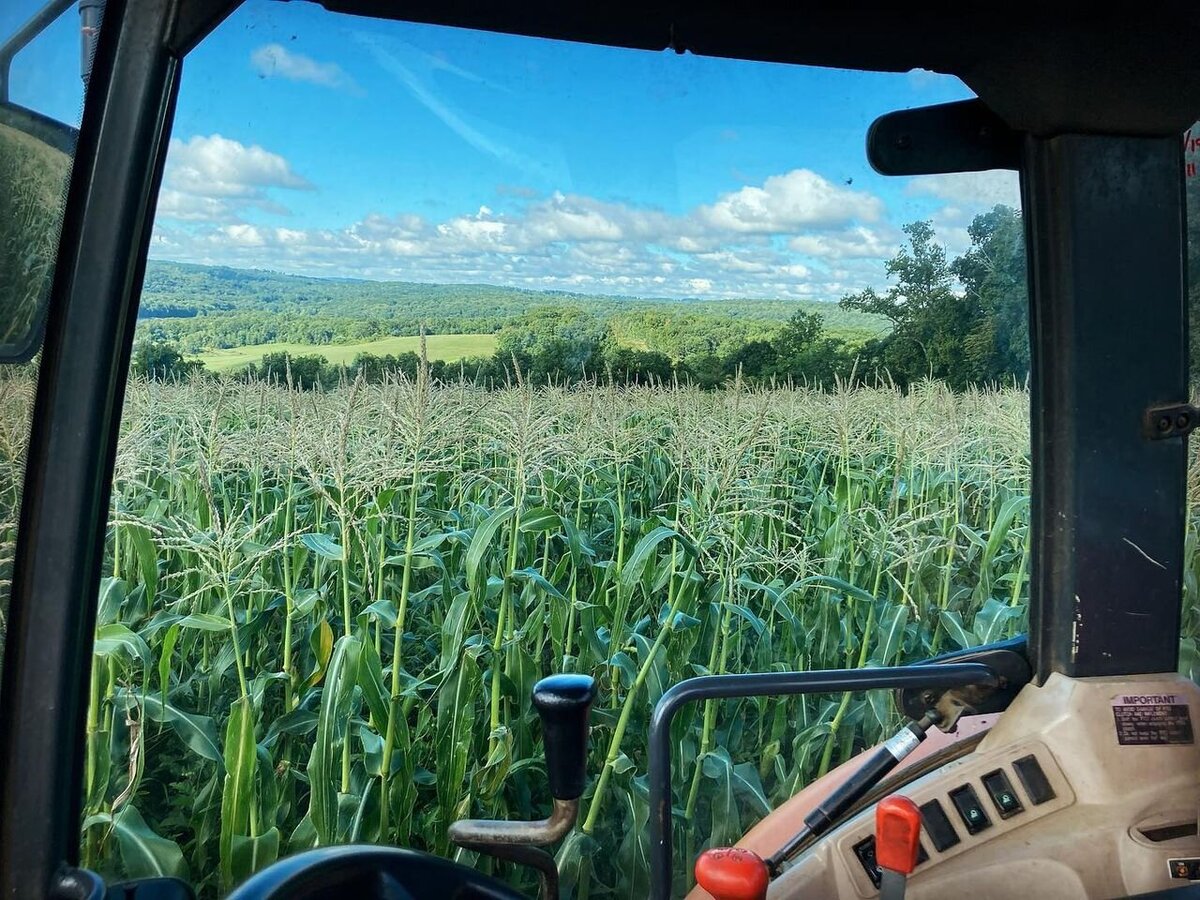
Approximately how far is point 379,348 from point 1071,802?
120cm

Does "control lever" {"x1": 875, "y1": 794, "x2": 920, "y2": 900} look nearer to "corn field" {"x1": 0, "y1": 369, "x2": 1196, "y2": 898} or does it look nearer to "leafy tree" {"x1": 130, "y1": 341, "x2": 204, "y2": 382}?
"corn field" {"x1": 0, "y1": 369, "x2": 1196, "y2": 898}

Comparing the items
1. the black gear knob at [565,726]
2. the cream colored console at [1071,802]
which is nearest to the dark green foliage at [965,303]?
the cream colored console at [1071,802]

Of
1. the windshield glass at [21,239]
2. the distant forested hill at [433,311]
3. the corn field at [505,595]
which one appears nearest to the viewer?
the windshield glass at [21,239]

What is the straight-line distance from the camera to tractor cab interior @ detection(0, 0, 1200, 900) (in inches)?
34.6

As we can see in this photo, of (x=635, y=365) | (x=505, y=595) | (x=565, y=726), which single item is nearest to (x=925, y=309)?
(x=635, y=365)

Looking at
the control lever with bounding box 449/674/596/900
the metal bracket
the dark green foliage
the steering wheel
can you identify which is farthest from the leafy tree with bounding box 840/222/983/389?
the steering wheel

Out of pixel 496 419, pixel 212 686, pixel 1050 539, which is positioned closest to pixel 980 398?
pixel 1050 539

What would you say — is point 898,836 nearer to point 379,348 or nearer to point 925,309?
point 925,309

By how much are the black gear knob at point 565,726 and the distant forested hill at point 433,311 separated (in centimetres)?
62

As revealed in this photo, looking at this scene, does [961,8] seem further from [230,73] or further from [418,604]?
[418,604]

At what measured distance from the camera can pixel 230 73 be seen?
117cm

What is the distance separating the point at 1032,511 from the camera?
53.2 inches

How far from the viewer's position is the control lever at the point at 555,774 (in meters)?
1.01

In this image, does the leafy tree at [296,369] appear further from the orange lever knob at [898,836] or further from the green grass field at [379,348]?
the orange lever knob at [898,836]
